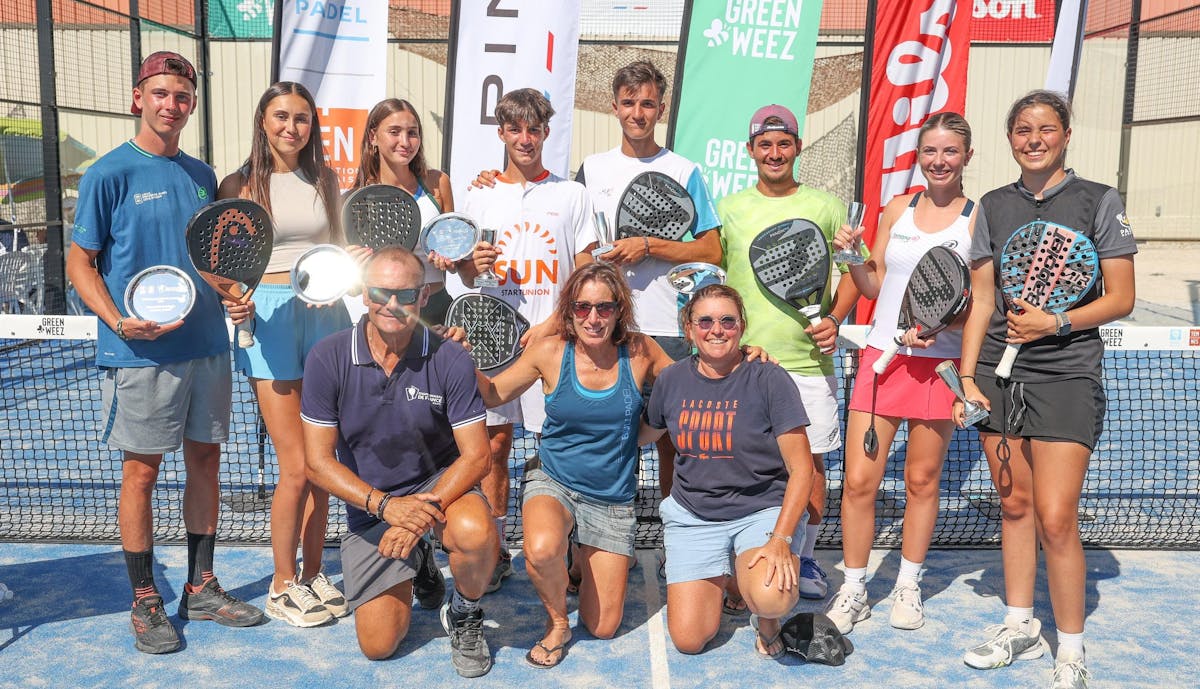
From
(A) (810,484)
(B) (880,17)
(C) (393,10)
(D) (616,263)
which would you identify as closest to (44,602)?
(D) (616,263)

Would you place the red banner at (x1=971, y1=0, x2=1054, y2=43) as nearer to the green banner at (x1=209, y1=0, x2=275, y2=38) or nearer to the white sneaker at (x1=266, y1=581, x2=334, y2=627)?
the green banner at (x1=209, y1=0, x2=275, y2=38)

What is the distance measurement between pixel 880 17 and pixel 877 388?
372 centimetres

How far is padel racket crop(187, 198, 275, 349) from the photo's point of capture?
3785mm

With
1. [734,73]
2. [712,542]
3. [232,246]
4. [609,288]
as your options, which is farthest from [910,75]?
[232,246]

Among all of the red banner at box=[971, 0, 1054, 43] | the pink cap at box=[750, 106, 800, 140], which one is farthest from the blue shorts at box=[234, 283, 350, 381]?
the red banner at box=[971, 0, 1054, 43]

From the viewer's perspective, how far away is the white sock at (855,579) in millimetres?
4168

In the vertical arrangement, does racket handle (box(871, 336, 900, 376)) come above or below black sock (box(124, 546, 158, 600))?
above

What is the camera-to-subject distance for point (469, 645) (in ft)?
12.3

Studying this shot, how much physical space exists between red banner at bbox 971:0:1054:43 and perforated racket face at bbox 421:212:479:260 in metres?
19.5

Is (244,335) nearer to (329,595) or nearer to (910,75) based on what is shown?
(329,595)

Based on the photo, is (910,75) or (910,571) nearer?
(910,571)

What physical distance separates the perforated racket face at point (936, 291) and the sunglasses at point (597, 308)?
1149 millimetres

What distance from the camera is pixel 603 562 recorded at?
4023 mm

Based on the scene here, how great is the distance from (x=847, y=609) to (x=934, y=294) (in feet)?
4.33
